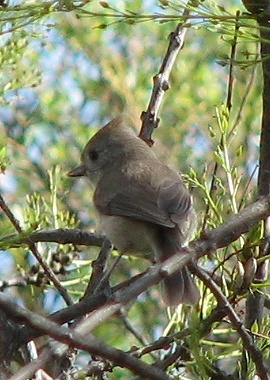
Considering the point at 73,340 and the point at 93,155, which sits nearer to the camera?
the point at 73,340

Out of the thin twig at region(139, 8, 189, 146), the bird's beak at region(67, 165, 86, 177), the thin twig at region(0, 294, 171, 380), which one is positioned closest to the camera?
the thin twig at region(0, 294, 171, 380)

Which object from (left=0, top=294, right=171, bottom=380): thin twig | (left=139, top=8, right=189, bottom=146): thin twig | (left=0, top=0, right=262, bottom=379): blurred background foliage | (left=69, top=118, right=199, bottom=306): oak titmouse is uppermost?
(left=0, top=294, right=171, bottom=380): thin twig

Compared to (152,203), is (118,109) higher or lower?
lower

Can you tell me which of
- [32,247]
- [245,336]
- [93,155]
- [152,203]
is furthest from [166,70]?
[245,336]

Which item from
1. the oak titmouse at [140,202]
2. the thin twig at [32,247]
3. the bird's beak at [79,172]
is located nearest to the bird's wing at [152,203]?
the oak titmouse at [140,202]

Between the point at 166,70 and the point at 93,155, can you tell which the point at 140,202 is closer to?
the point at 166,70

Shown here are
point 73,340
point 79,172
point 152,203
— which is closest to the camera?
point 73,340

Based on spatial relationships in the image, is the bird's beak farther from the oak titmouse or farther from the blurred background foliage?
the blurred background foliage

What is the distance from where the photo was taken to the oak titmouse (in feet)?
9.78

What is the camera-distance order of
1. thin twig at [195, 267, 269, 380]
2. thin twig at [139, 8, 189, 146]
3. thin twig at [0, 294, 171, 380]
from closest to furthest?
thin twig at [0, 294, 171, 380] → thin twig at [195, 267, 269, 380] → thin twig at [139, 8, 189, 146]

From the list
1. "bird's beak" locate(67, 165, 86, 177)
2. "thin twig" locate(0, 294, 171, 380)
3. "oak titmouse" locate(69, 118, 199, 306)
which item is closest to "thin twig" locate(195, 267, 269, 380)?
"thin twig" locate(0, 294, 171, 380)

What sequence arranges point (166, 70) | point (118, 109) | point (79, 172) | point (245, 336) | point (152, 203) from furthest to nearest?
point (118, 109), point (79, 172), point (152, 203), point (166, 70), point (245, 336)

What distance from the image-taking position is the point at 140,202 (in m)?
3.23

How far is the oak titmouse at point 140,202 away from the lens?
9.78ft
